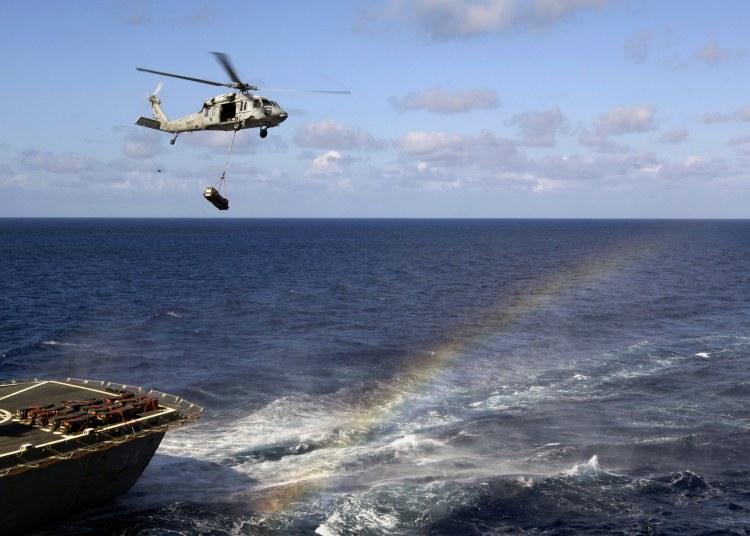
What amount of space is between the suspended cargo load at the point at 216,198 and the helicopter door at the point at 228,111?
534 centimetres

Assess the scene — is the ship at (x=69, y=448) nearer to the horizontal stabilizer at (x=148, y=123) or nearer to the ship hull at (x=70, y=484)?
the ship hull at (x=70, y=484)

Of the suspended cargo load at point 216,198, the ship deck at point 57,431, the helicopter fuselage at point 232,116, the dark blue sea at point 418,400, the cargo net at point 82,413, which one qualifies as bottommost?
the dark blue sea at point 418,400

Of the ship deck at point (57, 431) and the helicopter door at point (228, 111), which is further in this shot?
the helicopter door at point (228, 111)

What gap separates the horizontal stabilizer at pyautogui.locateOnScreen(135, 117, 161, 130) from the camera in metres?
45.2

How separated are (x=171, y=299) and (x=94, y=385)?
61054 millimetres

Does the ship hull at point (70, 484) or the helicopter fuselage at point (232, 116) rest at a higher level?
the helicopter fuselage at point (232, 116)

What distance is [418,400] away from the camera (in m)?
55.5

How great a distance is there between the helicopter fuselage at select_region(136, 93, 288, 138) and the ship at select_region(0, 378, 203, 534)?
17.7 metres

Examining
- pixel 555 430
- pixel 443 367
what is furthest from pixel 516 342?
pixel 555 430

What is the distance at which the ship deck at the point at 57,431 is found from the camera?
32.7 metres

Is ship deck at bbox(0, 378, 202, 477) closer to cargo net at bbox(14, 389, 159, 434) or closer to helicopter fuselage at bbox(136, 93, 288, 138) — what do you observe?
cargo net at bbox(14, 389, 159, 434)

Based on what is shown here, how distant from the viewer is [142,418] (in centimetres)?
3797

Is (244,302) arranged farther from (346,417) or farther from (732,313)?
(732,313)

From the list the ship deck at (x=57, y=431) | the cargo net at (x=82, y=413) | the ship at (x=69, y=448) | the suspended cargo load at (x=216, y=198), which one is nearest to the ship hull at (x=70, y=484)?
the ship at (x=69, y=448)
